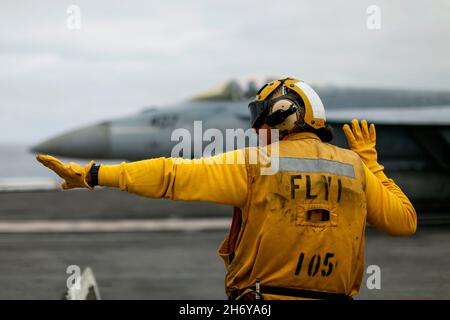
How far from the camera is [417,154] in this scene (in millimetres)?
13414

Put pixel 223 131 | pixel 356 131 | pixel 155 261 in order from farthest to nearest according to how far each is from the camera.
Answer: pixel 223 131 → pixel 155 261 → pixel 356 131

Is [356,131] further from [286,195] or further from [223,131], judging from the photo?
[223,131]

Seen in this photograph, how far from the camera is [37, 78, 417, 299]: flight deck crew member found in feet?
8.72

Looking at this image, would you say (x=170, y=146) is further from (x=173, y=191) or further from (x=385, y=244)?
(x=173, y=191)

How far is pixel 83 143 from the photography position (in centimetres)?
1331

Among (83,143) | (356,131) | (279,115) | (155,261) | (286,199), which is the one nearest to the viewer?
(286,199)

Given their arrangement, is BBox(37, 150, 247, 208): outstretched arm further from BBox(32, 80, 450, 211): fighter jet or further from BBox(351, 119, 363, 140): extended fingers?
BBox(32, 80, 450, 211): fighter jet

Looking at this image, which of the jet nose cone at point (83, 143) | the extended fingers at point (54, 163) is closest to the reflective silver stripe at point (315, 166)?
the extended fingers at point (54, 163)

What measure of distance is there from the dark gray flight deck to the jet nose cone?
1.48 m

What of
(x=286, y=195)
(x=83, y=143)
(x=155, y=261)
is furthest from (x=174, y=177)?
(x=83, y=143)

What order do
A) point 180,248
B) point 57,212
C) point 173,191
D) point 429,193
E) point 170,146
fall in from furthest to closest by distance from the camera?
point 57,212 < point 170,146 < point 429,193 < point 180,248 < point 173,191

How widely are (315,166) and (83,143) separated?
36.5 feet

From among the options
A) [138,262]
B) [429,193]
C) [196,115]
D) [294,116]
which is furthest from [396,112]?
[294,116]

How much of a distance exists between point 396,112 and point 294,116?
11705 millimetres
